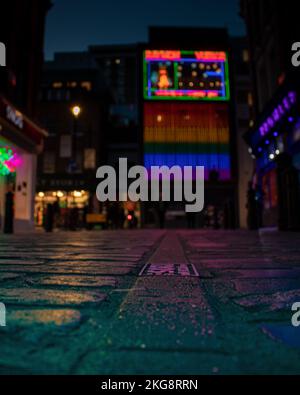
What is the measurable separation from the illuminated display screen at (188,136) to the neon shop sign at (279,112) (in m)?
13.1

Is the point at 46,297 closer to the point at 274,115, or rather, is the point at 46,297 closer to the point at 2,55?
the point at 2,55

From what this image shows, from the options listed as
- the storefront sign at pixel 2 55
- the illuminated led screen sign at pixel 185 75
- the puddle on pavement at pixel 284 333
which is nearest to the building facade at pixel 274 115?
the illuminated led screen sign at pixel 185 75

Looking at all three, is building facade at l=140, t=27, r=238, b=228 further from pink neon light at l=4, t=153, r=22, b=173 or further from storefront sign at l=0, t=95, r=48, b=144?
pink neon light at l=4, t=153, r=22, b=173

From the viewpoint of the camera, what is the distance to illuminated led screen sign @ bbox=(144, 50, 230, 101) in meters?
29.9

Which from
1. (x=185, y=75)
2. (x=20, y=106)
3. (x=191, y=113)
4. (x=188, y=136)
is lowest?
(x=20, y=106)

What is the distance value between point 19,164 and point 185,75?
19393 mm

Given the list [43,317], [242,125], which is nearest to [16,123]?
[43,317]

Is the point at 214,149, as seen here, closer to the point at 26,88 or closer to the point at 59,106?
the point at 59,106

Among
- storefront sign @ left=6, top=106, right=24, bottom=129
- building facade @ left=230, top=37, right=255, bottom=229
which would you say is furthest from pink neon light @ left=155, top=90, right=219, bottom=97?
storefront sign @ left=6, top=106, right=24, bottom=129

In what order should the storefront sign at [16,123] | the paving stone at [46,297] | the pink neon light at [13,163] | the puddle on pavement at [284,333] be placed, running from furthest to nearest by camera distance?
1. the pink neon light at [13,163]
2. the storefront sign at [16,123]
3. the paving stone at [46,297]
4. the puddle on pavement at [284,333]

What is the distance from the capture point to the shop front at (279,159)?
12.4 metres

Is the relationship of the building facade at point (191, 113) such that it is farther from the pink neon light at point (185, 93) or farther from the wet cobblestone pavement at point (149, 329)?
the wet cobblestone pavement at point (149, 329)

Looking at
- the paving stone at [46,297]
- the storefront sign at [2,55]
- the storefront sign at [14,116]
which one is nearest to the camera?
the paving stone at [46,297]

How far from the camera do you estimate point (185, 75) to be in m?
30.0
